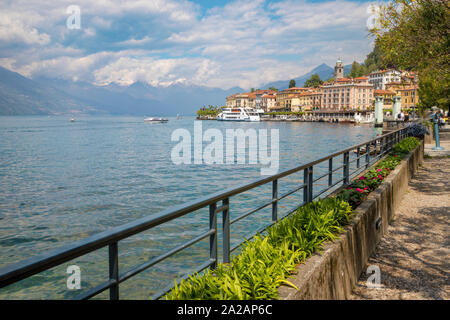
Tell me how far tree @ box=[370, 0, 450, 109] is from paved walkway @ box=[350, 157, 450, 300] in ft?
11.6

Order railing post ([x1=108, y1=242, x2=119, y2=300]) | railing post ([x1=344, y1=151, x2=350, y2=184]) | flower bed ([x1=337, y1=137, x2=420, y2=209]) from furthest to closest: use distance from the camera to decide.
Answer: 1. railing post ([x1=344, y1=151, x2=350, y2=184])
2. flower bed ([x1=337, y1=137, x2=420, y2=209])
3. railing post ([x1=108, y1=242, x2=119, y2=300])

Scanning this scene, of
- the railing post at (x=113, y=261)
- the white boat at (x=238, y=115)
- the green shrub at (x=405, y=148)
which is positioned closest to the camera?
the railing post at (x=113, y=261)

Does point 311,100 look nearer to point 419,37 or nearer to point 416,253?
point 419,37

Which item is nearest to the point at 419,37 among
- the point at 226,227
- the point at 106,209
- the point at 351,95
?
the point at 226,227

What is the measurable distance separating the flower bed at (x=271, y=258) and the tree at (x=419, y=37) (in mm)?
5744

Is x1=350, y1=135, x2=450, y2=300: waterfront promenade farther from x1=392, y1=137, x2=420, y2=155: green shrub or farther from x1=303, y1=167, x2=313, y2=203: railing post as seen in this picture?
x1=392, y1=137, x2=420, y2=155: green shrub

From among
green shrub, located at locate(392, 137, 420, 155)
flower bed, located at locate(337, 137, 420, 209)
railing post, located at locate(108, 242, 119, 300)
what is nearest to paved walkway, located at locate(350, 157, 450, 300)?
flower bed, located at locate(337, 137, 420, 209)

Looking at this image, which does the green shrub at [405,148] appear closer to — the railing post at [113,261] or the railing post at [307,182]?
the railing post at [307,182]

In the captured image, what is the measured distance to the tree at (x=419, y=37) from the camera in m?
8.85

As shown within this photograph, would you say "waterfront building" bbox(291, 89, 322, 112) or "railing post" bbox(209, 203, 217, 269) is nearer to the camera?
"railing post" bbox(209, 203, 217, 269)

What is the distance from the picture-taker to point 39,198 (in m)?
21.5

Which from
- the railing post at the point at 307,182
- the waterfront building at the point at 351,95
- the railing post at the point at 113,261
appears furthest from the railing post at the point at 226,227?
the waterfront building at the point at 351,95

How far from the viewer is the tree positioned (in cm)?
885

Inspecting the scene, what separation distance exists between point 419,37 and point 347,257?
25.1 feet
